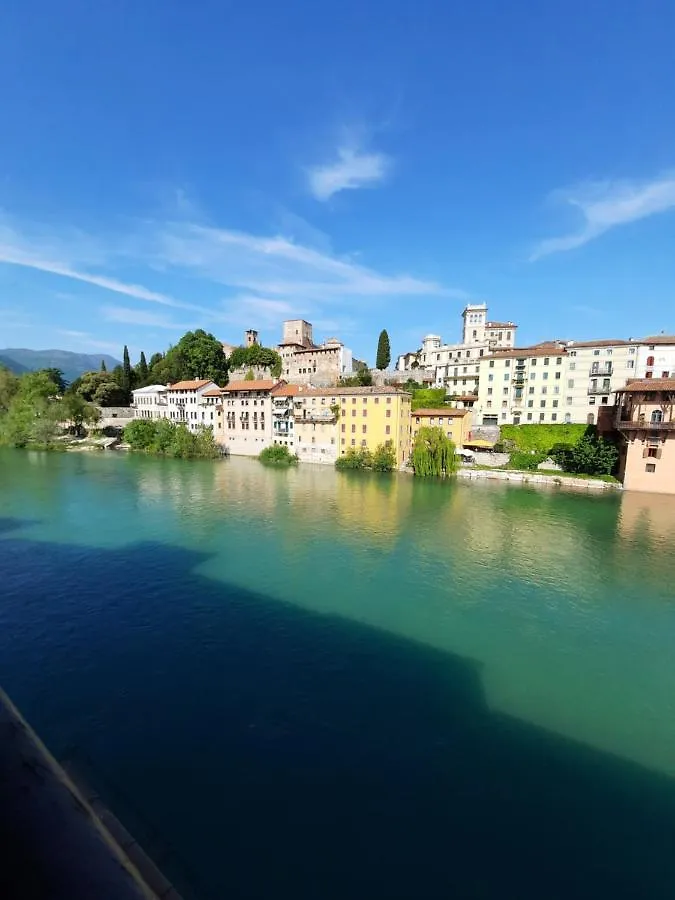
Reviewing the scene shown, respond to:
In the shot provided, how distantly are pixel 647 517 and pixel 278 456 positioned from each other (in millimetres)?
32932

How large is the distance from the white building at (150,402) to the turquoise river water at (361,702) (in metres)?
42.7

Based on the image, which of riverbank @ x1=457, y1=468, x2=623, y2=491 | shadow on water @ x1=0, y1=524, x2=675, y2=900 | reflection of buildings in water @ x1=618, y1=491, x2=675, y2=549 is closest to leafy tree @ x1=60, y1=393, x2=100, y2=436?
riverbank @ x1=457, y1=468, x2=623, y2=491

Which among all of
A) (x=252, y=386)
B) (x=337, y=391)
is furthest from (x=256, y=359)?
(x=337, y=391)

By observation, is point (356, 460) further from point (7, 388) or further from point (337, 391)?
point (7, 388)

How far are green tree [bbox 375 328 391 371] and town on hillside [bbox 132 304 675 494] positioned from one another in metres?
8.05

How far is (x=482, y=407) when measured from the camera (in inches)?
1934

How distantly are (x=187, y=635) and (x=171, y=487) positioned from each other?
73.3 ft

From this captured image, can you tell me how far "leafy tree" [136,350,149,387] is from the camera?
72438mm

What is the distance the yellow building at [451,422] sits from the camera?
4353 centimetres

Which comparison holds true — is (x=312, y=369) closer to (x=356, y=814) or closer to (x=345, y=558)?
(x=345, y=558)

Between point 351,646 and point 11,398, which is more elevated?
point 11,398

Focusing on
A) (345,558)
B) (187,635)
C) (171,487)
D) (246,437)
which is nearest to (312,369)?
(246,437)

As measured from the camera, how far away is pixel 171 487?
3288 centimetres

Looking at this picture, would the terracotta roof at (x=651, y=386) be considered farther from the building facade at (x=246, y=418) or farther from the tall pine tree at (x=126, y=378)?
the tall pine tree at (x=126, y=378)
